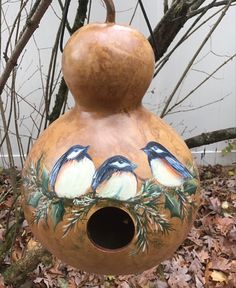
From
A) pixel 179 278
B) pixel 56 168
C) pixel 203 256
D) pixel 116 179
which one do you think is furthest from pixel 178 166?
pixel 203 256

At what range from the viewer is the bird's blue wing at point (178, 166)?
109 cm

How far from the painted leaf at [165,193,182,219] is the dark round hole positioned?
17cm

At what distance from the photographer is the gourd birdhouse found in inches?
40.7

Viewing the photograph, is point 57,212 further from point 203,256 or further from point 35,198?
point 203,256

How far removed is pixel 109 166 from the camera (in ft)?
3.35

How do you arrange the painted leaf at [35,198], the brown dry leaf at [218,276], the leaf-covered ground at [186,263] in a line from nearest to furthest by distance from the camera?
the painted leaf at [35,198]
the leaf-covered ground at [186,263]
the brown dry leaf at [218,276]

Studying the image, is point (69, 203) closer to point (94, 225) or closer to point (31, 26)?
point (94, 225)

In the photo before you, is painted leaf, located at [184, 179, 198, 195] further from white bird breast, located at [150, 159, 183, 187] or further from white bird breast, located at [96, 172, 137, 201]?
white bird breast, located at [96, 172, 137, 201]

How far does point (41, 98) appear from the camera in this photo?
399cm

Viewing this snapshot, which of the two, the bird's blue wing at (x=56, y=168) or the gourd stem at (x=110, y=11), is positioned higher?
the gourd stem at (x=110, y=11)

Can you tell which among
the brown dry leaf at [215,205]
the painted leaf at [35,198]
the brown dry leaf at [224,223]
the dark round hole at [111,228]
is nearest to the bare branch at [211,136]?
the dark round hole at [111,228]

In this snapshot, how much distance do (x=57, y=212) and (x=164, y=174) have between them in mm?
250

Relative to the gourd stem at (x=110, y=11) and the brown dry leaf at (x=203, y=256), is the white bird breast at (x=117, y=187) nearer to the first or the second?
the gourd stem at (x=110, y=11)

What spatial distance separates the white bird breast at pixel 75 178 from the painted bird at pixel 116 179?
18mm
